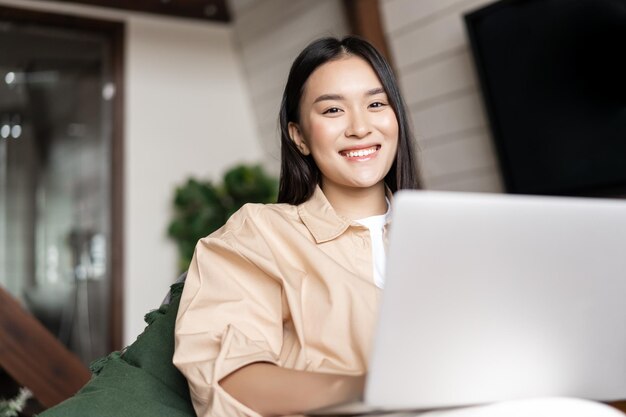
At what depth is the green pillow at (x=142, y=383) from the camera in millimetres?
1048

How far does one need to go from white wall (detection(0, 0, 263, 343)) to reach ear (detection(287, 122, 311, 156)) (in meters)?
3.08

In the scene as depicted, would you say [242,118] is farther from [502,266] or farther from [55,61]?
[502,266]

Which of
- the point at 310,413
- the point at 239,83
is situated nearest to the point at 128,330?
the point at 239,83

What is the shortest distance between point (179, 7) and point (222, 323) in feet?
12.2

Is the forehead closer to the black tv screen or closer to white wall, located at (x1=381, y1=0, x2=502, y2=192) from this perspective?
the black tv screen

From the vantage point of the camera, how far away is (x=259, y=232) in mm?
1176

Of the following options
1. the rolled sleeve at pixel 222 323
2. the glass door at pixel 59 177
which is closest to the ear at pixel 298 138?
the rolled sleeve at pixel 222 323

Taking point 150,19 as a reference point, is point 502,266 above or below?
below

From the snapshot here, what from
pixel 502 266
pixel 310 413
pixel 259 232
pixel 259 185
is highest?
pixel 259 185

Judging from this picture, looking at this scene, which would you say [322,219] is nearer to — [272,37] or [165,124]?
[272,37]

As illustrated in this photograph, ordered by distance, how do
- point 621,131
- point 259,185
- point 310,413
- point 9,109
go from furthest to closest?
1. point 259,185
2. point 9,109
3. point 621,131
4. point 310,413

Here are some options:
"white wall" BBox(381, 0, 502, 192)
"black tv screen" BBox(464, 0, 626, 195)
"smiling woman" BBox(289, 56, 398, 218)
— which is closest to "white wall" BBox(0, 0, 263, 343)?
"white wall" BBox(381, 0, 502, 192)

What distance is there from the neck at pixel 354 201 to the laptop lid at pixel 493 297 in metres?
0.56

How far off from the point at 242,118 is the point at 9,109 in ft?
4.92
